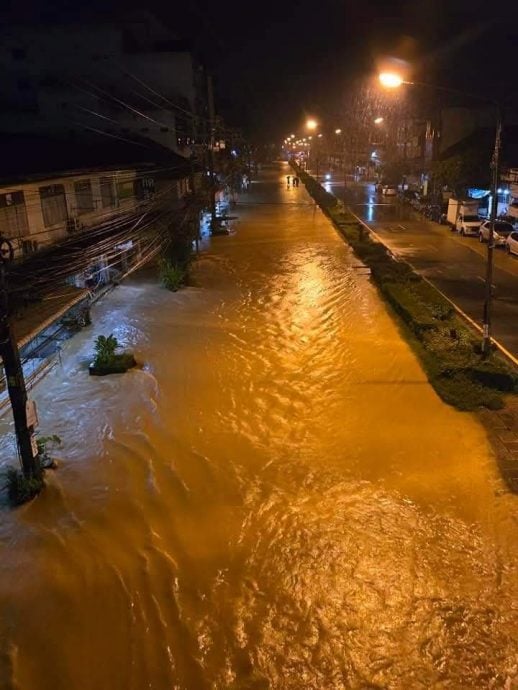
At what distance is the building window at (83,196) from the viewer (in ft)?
69.3

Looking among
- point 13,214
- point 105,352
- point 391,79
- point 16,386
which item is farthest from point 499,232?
point 16,386

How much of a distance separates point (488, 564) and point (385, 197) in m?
55.4

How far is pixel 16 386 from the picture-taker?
9.87 meters

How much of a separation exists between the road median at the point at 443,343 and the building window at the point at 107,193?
11.5 m

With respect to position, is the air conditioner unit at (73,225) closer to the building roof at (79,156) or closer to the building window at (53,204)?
the building window at (53,204)

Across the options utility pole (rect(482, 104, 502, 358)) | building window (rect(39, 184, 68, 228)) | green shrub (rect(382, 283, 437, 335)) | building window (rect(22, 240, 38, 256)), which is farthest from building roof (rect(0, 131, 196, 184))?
utility pole (rect(482, 104, 502, 358))

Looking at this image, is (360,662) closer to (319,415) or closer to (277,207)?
(319,415)

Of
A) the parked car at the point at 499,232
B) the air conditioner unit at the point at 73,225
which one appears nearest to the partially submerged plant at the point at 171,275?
the air conditioner unit at the point at 73,225

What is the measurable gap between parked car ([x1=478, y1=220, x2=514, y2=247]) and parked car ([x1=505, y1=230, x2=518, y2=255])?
2.55 feet

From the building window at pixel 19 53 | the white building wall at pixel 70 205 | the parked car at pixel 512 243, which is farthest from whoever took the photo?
the building window at pixel 19 53

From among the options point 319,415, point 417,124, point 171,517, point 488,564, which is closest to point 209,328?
point 319,415

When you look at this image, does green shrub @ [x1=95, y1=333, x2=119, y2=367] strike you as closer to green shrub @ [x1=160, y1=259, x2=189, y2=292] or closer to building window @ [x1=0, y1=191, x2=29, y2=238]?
building window @ [x1=0, y1=191, x2=29, y2=238]

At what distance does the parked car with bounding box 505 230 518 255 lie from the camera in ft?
94.2

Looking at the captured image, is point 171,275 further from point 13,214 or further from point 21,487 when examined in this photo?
point 21,487
